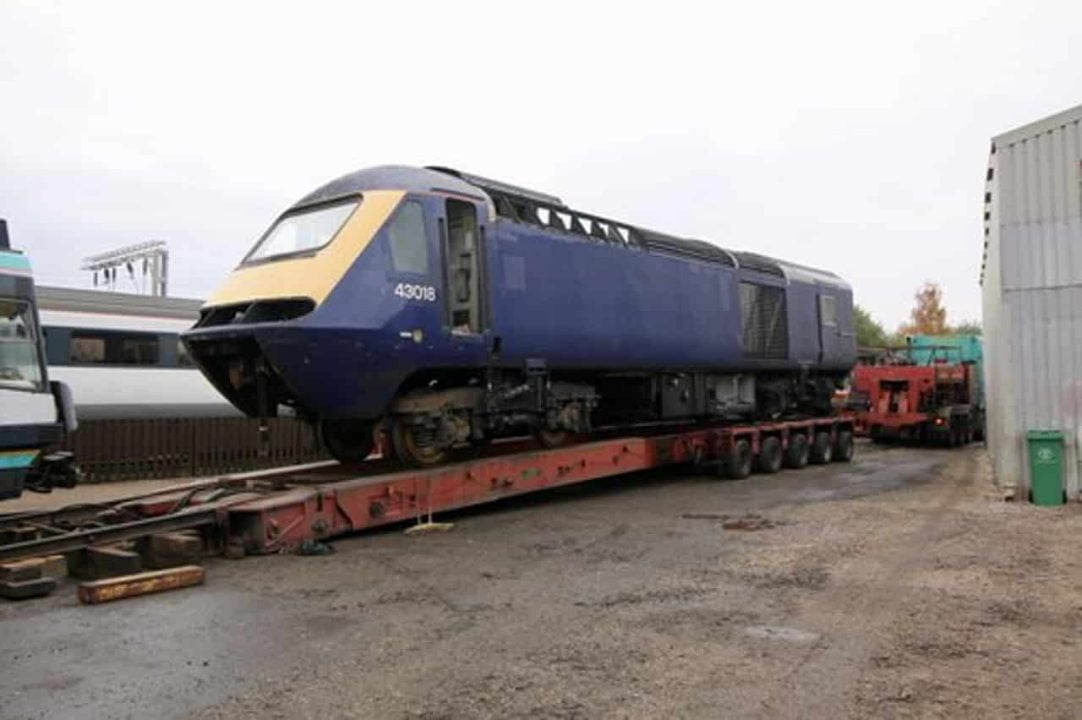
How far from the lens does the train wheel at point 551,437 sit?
41.7 ft

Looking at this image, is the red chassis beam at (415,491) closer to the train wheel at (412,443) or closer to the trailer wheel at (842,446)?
the train wheel at (412,443)

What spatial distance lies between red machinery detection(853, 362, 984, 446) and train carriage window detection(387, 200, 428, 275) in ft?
60.6

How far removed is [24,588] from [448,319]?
189 inches

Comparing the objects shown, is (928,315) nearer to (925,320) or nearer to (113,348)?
(925,320)

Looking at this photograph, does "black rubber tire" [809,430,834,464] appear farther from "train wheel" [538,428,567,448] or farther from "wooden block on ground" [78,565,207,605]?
"wooden block on ground" [78,565,207,605]

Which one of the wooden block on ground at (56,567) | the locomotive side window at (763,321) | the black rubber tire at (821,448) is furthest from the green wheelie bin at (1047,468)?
the wooden block on ground at (56,567)

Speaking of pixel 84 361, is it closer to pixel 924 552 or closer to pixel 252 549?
pixel 252 549

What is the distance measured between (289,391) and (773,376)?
1120 cm

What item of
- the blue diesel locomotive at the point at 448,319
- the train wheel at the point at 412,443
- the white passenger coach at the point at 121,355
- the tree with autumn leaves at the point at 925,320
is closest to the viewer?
the blue diesel locomotive at the point at 448,319

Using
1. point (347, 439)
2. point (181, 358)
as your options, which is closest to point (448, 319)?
point (347, 439)

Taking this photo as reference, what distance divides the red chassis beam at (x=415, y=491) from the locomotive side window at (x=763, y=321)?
2.90m

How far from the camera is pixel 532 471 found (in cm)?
1192

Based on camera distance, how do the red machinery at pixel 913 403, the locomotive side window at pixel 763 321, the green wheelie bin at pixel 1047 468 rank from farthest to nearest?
the red machinery at pixel 913 403, the locomotive side window at pixel 763 321, the green wheelie bin at pixel 1047 468

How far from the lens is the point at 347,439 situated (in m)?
11.5
